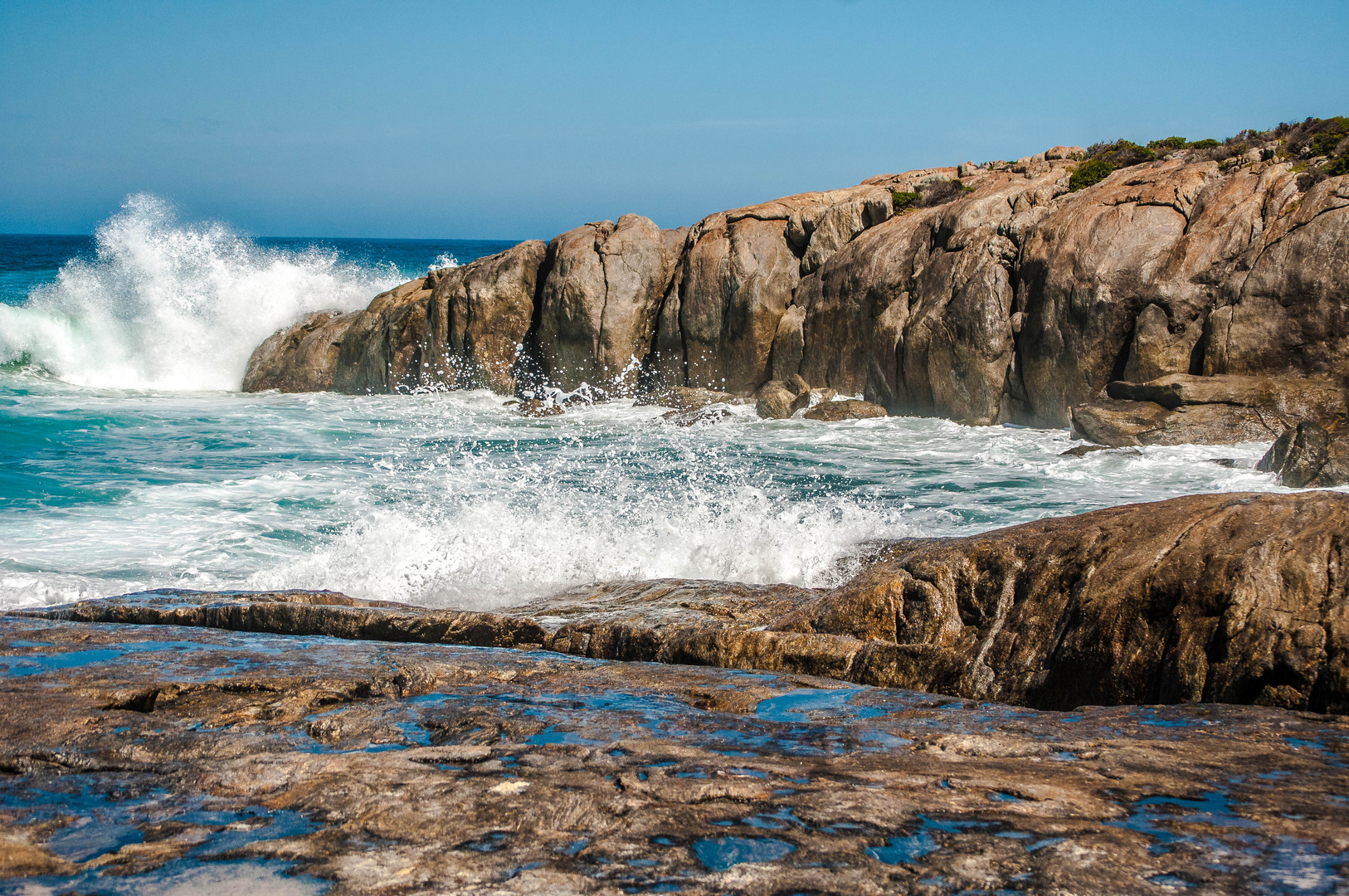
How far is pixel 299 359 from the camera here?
23.0m

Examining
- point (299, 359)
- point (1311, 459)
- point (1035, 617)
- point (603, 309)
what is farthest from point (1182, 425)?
point (299, 359)

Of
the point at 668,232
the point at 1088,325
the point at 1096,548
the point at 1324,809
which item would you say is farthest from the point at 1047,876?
the point at 668,232

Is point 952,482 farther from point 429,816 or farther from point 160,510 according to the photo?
point 429,816

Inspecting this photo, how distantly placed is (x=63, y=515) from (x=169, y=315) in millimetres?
16999

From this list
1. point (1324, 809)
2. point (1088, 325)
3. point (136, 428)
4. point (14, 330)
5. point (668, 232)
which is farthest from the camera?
point (14, 330)

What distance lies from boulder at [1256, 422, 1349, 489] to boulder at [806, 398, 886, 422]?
7.13 m

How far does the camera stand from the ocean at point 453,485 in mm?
8016

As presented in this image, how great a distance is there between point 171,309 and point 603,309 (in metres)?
13.2

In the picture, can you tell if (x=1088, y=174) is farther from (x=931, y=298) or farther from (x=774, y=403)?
(x=774, y=403)

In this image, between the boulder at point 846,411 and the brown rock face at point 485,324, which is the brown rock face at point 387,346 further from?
the boulder at point 846,411

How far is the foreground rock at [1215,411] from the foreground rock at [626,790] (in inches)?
424

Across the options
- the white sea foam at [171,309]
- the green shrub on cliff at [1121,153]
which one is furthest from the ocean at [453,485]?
the green shrub on cliff at [1121,153]

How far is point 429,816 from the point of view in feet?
7.51

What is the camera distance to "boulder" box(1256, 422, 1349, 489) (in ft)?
32.9
